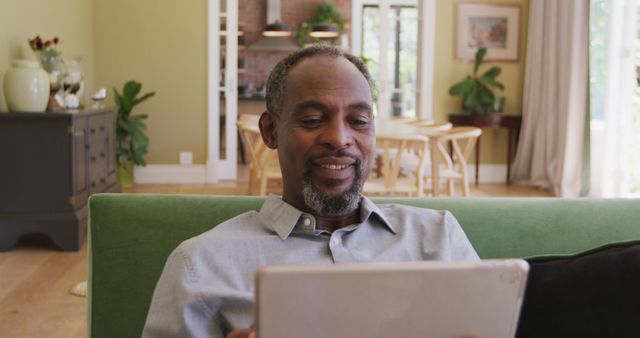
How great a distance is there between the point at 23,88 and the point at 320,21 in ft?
24.5

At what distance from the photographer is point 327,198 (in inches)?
54.1

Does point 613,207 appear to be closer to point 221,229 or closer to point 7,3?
point 221,229

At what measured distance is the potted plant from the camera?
7.07 meters

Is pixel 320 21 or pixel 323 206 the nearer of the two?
pixel 323 206

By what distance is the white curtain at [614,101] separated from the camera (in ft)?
19.6

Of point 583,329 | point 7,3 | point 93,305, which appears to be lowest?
point 93,305

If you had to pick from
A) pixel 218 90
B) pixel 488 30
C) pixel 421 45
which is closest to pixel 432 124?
pixel 421 45

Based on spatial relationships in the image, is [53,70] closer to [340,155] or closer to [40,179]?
[40,179]

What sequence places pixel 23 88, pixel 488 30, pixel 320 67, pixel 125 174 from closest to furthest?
pixel 320 67 → pixel 23 88 → pixel 125 174 → pixel 488 30

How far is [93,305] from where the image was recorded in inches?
57.4

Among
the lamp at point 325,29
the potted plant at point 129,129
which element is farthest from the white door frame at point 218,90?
the lamp at point 325,29

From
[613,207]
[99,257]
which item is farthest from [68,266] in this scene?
[613,207]

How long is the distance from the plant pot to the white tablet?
677cm

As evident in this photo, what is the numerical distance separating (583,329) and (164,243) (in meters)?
0.83
